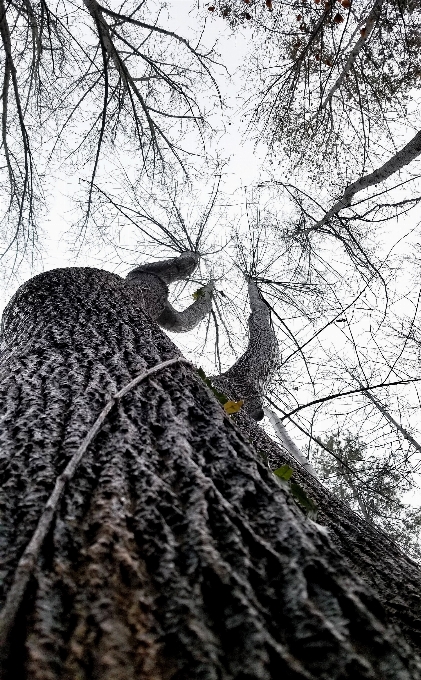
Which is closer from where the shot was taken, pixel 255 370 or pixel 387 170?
pixel 387 170

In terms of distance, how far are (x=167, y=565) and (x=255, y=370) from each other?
3452mm

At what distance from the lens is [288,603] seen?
74 centimetres

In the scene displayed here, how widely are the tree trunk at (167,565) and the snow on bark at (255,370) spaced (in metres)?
2.49

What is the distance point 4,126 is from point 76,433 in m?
5.13

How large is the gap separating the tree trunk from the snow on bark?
98.2 inches

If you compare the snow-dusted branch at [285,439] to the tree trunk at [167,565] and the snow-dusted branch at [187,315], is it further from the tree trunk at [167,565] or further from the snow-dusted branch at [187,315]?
the tree trunk at [167,565]

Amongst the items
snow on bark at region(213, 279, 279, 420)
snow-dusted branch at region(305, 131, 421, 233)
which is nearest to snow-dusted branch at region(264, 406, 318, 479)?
snow on bark at region(213, 279, 279, 420)

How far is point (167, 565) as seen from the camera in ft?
2.61

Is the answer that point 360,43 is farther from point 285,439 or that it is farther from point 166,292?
point 285,439

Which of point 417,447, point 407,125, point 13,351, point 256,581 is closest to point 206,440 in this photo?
point 256,581

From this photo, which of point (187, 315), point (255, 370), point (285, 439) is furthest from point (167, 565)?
point (187, 315)

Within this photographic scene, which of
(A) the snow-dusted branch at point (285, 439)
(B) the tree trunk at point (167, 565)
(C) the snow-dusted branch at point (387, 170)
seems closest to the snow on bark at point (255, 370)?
(A) the snow-dusted branch at point (285, 439)

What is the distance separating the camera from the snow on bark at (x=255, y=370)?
3.96m

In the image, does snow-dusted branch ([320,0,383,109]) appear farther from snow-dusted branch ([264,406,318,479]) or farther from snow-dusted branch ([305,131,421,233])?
snow-dusted branch ([264,406,318,479])
